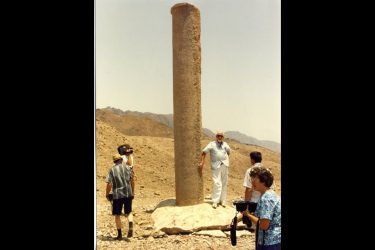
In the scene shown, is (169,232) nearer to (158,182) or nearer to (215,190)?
(215,190)

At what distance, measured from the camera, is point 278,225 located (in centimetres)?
504

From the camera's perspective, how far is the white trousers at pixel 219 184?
9266 mm

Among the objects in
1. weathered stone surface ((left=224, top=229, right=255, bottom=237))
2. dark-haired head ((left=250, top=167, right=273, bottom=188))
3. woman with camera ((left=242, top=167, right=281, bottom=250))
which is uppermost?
dark-haired head ((left=250, top=167, right=273, bottom=188))

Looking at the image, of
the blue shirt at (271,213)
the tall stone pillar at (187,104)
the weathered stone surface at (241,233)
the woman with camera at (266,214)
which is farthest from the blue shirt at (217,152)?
the blue shirt at (271,213)

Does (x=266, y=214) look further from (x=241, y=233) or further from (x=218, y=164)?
(x=218, y=164)

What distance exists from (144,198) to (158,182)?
2.22 meters

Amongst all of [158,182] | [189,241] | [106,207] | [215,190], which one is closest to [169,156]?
[158,182]

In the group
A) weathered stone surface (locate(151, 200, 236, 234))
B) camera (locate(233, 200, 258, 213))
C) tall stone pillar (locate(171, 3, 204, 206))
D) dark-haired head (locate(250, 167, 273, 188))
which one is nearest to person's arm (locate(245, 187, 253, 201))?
weathered stone surface (locate(151, 200, 236, 234))

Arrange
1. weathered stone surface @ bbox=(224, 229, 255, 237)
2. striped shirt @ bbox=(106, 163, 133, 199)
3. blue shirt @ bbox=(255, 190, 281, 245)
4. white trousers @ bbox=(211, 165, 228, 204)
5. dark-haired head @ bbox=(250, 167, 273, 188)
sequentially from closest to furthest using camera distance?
blue shirt @ bbox=(255, 190, 281, 245)
dark-haired head @ bbox=(250, 167, 273, 188)
striped shirt @ bbox=(106, 163, 133, 199)
weathered stone surface @ bbox=(224, 229, 255, 237)
white trousers @ bbox=(211, 165, 228, 204)

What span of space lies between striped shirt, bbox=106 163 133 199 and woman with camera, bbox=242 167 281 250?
3278 millimetres

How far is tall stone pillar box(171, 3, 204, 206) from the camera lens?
9.29 m

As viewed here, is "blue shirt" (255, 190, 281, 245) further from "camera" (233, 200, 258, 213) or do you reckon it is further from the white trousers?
the white trousers

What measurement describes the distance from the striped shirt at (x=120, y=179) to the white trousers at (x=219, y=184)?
2.10 metres
